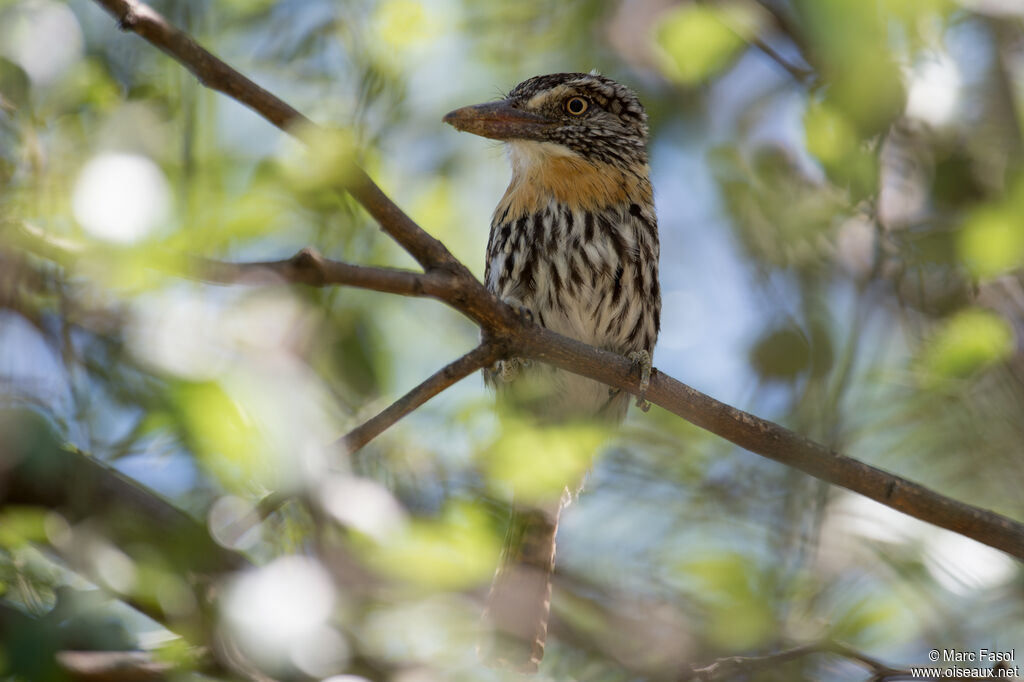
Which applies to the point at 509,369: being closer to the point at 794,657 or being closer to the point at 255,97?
the point at 794,657

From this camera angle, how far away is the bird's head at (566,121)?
160 inches

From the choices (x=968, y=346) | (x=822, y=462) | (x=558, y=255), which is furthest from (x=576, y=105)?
(x=822, y=462)

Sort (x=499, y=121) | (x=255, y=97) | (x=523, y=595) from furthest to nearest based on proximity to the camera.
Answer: (x=499, y=121)
(x=523, y=595)
(x=255, y=97)

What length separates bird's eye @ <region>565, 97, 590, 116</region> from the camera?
4.27 metres

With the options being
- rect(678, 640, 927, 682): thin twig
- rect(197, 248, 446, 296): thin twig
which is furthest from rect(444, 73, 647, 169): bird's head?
rect(678, 640, 927, 682): thin twig

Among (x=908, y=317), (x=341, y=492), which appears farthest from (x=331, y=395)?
(x=908, y=317)

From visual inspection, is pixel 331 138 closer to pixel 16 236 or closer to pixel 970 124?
pixel 16 236

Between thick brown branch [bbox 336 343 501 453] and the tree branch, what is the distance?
0.03 feet

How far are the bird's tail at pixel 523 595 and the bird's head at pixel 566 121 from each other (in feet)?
4.67

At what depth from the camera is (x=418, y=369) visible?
4410 millimetres

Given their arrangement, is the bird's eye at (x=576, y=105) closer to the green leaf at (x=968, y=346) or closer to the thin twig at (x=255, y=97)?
the green leaf at (x=968, y=346)

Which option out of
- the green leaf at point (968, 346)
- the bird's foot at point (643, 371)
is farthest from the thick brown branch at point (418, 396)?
the green leaf at point (968, 346)

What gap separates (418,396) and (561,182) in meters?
1.85

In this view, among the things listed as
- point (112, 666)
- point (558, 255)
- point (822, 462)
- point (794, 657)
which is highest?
point (558, 255)
